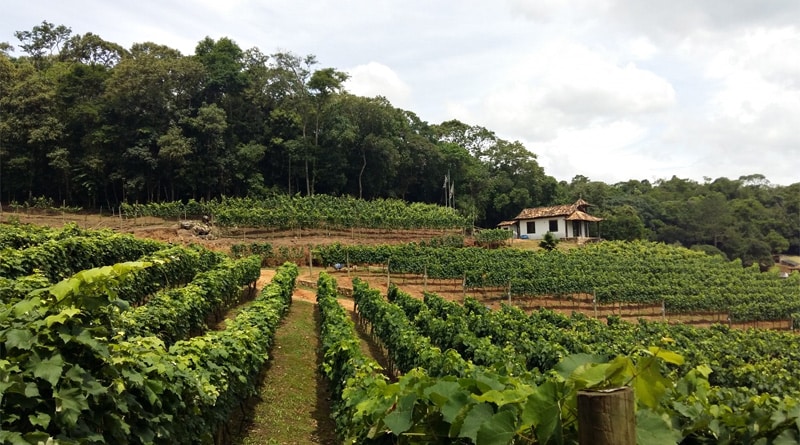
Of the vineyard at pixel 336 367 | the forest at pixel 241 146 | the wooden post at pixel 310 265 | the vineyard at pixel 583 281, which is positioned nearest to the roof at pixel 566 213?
the forest at pixel 241 146

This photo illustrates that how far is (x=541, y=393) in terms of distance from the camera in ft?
5.75

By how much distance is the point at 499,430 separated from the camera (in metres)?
1.76

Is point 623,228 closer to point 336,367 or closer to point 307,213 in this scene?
point 307,213

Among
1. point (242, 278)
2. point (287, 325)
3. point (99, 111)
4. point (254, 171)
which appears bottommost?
point (287, 325)

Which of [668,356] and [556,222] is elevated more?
[556,222]

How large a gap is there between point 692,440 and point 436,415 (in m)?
1.05

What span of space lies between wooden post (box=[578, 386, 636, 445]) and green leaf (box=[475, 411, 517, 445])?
28 cm

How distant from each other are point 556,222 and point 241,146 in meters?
31.8

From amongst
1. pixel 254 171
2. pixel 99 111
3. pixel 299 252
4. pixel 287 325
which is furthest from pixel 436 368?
pixel 99 111

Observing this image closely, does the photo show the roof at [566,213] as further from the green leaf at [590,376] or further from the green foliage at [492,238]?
the green leaf at [590,376]

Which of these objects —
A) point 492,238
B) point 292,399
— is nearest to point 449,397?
point 292,399

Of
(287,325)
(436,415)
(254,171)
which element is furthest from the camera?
(254,171)

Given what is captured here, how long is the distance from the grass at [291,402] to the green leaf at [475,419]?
6025 mm

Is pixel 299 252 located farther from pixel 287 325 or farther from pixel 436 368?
pixel 436 368
